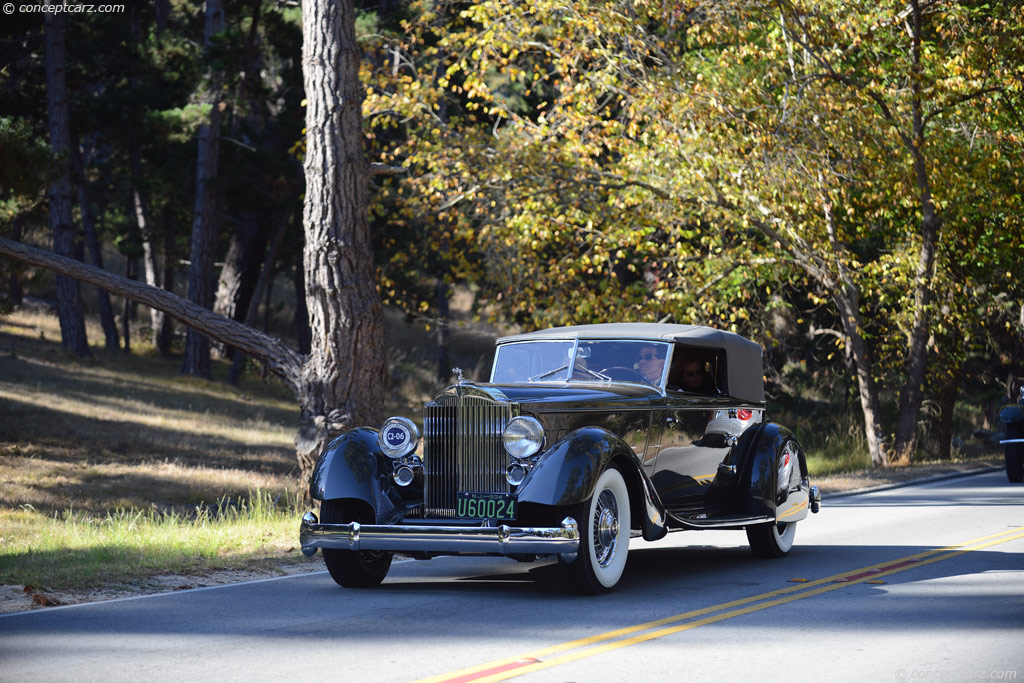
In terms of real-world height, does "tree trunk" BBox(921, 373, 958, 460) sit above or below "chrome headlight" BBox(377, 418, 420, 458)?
below

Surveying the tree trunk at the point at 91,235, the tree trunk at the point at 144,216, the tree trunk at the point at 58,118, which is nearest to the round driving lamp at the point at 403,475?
the tree trunk at the point at 58,118

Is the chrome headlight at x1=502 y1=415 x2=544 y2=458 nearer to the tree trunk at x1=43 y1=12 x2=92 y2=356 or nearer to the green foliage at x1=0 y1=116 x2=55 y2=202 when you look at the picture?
the green foliage at x1=0 y1=116 x2=55 y2=202

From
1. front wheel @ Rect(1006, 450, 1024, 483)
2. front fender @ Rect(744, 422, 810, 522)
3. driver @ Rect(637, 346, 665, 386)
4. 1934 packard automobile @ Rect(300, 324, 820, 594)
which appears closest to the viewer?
1934 packard automobile @ Rect(300, 324, 820, 594)

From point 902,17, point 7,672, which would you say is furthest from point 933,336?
point 7,672

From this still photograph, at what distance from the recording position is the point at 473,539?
7.83 meters

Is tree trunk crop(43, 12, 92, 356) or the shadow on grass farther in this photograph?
tree trunk crop(43, 12, 92, 356)

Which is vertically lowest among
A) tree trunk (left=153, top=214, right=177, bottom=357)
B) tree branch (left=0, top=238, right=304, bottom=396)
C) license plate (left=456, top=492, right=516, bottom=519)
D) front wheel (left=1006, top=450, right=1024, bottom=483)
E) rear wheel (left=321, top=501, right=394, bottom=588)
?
front wheel (left=1006, top=450, right=1024, bottom=483)

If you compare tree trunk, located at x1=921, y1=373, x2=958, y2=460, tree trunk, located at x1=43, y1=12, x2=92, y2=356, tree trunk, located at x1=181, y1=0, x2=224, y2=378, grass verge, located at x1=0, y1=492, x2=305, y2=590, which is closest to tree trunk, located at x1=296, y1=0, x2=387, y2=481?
grass verge, located at x1=0, y1=492, x2=305, y2=590

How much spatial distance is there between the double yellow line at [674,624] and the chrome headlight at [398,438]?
2.41 metres

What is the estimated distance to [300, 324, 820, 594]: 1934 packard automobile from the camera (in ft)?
26.5

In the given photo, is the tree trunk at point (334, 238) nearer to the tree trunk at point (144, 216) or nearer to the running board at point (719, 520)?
the running board at point (719, 520)

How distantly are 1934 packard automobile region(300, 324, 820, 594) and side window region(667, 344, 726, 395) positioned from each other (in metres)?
0.02

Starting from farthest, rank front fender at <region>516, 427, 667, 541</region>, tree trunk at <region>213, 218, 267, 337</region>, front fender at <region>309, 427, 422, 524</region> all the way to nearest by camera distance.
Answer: tree trunk at <region>213, 218, 267, 337</region> → front fender at <region>309, 427, 422, 524</region> → front fender at <region>516, 427, 667, 541</region>

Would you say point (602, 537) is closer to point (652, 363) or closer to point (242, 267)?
point (652, 363)
